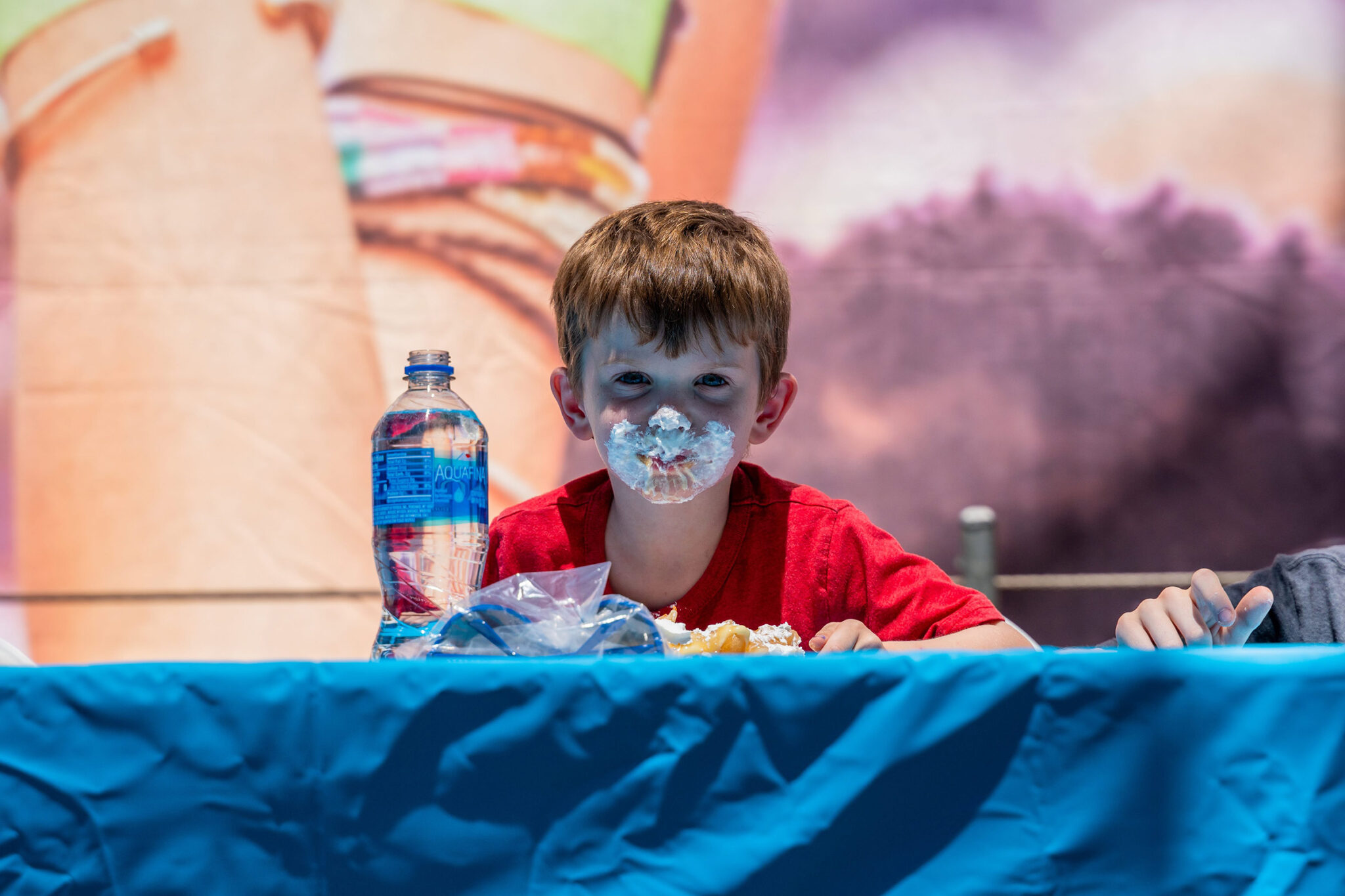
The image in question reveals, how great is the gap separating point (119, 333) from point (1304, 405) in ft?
10.6

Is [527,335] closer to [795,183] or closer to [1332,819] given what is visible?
[795,183]

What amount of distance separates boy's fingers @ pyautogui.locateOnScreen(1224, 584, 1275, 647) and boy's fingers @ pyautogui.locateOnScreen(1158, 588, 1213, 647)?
0.02 meters

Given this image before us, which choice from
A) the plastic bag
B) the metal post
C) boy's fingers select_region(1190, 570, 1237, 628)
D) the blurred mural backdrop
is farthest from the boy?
the blurred mural backdrop

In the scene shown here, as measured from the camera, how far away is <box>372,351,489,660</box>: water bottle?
1039 millimetres

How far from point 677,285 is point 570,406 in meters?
0.25

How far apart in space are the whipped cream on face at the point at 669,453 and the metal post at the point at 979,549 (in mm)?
1572

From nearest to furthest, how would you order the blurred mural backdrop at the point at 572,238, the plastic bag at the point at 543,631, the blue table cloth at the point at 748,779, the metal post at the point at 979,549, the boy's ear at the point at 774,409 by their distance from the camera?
the blue table cloth at the point at 748,779 < the plastic bag at the point at 543,631 < the boy's ear at the point at 774,409 < the metal post at the point at 979,549 < the blurred mural backdrop at the point at 572,238

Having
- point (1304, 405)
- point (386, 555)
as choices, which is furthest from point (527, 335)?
point (1304, 405)

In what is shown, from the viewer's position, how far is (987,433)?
2.66m

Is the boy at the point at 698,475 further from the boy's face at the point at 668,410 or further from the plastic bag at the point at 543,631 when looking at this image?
the plastic bag at the point at 543,631

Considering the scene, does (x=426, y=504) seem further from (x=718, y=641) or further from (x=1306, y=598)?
(x=1306, y=598)

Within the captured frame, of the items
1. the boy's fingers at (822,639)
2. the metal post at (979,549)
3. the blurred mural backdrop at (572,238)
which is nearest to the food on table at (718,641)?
the boy's fingers at (822,639)

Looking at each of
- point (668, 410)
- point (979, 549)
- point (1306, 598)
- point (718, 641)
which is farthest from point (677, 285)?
point (979, 549)

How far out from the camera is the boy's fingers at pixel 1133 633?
0.81m
